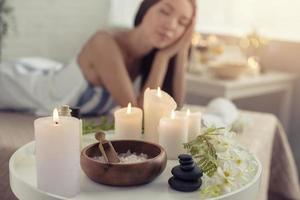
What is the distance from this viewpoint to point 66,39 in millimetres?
2973

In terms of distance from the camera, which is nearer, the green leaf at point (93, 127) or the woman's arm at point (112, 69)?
the green leaf at point (93, 127)

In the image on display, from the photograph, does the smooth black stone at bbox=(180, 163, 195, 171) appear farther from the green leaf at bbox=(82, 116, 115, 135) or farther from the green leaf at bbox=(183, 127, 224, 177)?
the green leaf at bbox=(82, 116, 115, 135)

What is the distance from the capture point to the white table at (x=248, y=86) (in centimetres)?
241

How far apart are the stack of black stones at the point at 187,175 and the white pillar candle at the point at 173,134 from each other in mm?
120

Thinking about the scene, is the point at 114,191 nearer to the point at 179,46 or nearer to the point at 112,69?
the point at 112,69

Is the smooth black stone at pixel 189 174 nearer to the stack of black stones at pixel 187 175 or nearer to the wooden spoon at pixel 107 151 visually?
the stack of black stones at pixel 187 175

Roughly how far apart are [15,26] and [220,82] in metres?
1.15

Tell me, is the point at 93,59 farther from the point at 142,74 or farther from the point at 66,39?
the point at 66,39

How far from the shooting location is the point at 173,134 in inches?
41.7

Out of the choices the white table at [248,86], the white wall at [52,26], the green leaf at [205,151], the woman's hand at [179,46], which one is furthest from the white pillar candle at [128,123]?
the white wall at [52,26]

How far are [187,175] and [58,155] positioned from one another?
0.24 metres

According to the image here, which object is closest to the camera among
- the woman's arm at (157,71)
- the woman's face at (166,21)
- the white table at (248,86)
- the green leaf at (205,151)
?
the green leaf at (205,151)

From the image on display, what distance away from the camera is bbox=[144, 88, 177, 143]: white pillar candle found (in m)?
1.11

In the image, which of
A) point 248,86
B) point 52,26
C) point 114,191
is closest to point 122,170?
point 114,191
